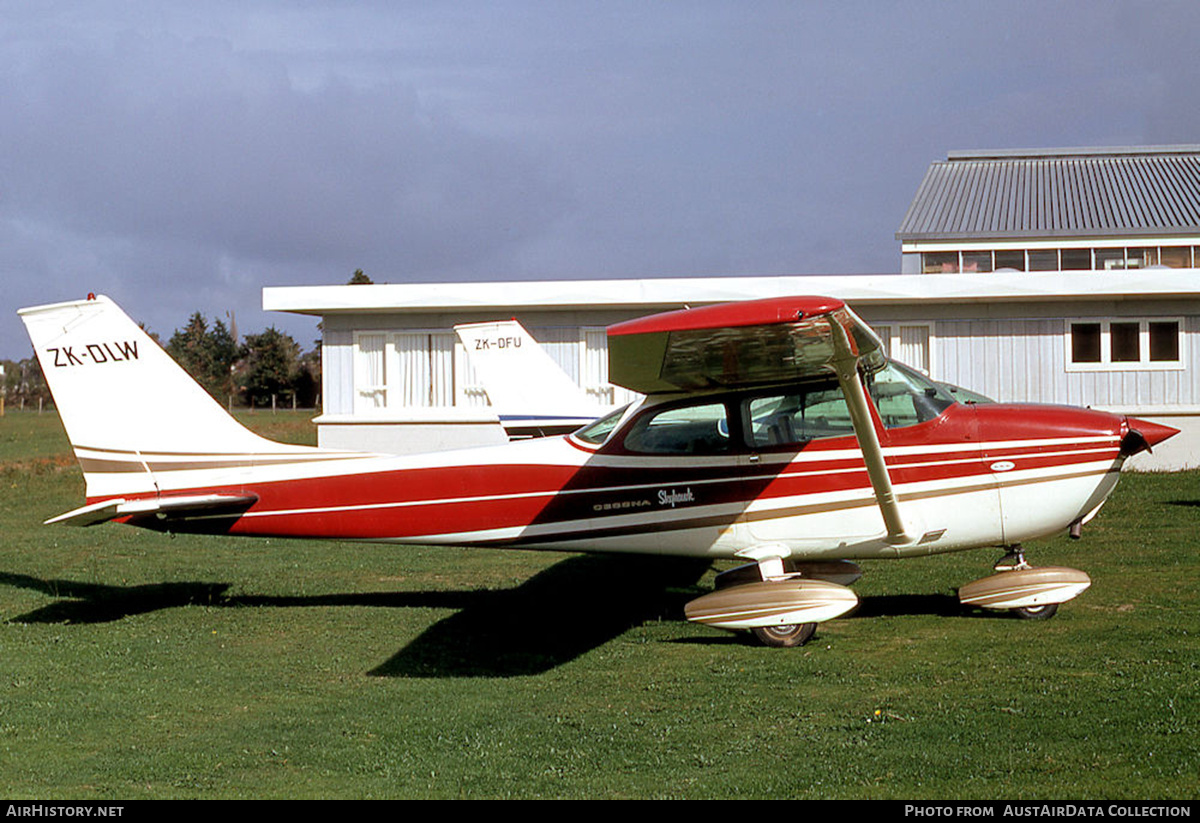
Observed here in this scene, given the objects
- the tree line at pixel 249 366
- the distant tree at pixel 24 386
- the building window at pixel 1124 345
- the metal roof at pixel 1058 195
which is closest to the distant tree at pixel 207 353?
the tree line at pixel 249 366

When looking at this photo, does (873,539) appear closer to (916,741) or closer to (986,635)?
(986,635)

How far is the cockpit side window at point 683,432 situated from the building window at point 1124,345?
13.5 metres

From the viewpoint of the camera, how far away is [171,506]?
9086 millimetres

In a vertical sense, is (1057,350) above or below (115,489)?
above

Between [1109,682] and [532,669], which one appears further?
[532,669]

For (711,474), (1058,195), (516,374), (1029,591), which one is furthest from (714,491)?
(1058,195)

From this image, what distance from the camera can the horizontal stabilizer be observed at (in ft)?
27.9

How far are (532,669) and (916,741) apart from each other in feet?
9.92

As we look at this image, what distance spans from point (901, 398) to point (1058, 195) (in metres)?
29.6

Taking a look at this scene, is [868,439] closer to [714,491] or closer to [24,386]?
[714,491]

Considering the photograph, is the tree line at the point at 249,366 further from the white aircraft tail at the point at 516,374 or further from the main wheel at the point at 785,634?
the main wheel at the point at 785,634

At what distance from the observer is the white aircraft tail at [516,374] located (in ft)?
51.6

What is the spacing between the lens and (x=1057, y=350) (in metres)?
19.8

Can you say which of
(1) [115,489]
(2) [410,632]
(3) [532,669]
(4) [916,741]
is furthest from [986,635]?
(1) [115,489]
